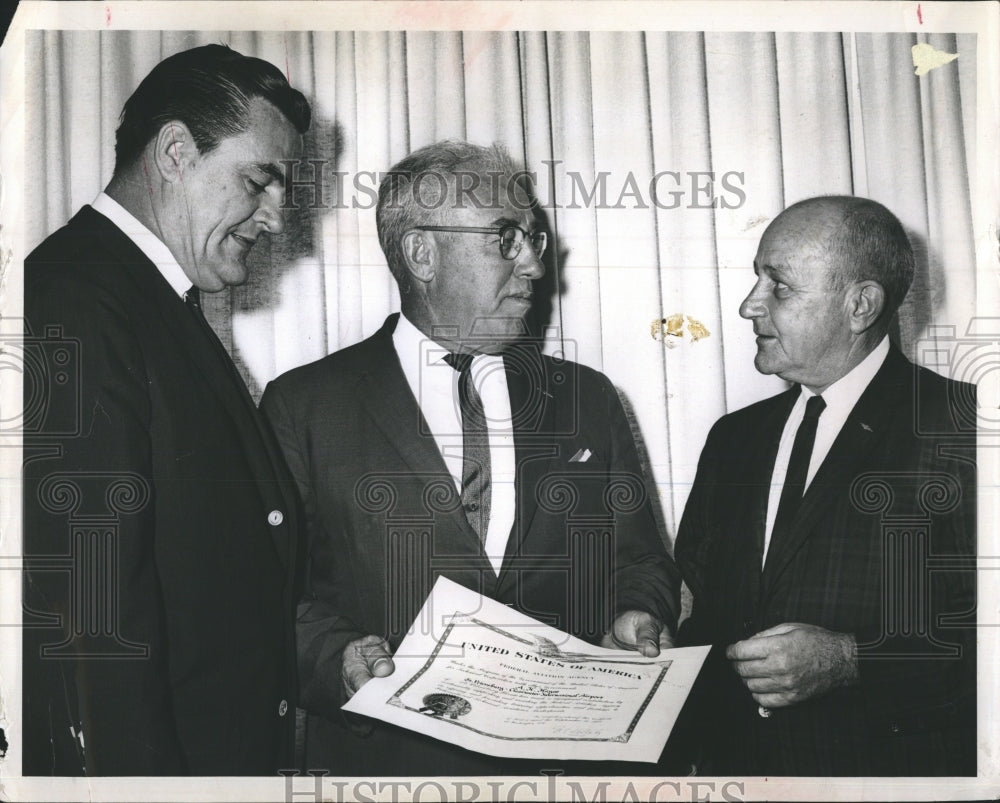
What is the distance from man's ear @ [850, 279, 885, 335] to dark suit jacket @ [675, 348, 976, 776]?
0.10 m

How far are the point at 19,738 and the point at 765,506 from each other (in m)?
1.59

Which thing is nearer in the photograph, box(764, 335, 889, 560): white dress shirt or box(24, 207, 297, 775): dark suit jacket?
box(24, 207, 297, 775): dark suit jacket

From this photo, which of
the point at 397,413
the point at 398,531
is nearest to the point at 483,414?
the point at 397,413

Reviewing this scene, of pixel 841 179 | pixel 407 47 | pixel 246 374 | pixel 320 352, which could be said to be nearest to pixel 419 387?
pixel 320 352

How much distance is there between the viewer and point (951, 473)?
2250 millimetres

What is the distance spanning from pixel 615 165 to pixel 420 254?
449 millimetres

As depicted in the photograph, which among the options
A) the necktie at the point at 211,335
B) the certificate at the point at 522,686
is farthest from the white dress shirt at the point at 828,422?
the necktie at the point at 211,335

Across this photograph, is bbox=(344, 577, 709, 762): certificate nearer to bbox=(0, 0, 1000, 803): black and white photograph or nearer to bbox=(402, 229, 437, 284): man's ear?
bbox=(0, 0, 1000, 803): black and white photograph

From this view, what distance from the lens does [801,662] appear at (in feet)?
7.19

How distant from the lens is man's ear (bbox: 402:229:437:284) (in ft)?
7.24

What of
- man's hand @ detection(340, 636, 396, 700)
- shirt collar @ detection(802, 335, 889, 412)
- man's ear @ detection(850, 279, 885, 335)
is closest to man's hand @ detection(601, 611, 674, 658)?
man's hand @ detection(340, 636, 396, 700)

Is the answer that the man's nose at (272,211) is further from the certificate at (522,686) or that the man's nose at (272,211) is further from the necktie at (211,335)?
the certificate at (522,686)

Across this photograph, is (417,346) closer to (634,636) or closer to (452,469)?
(452,469)

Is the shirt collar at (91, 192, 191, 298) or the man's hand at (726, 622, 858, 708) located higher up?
the shirt collar at (91, 192, 191, 298)
